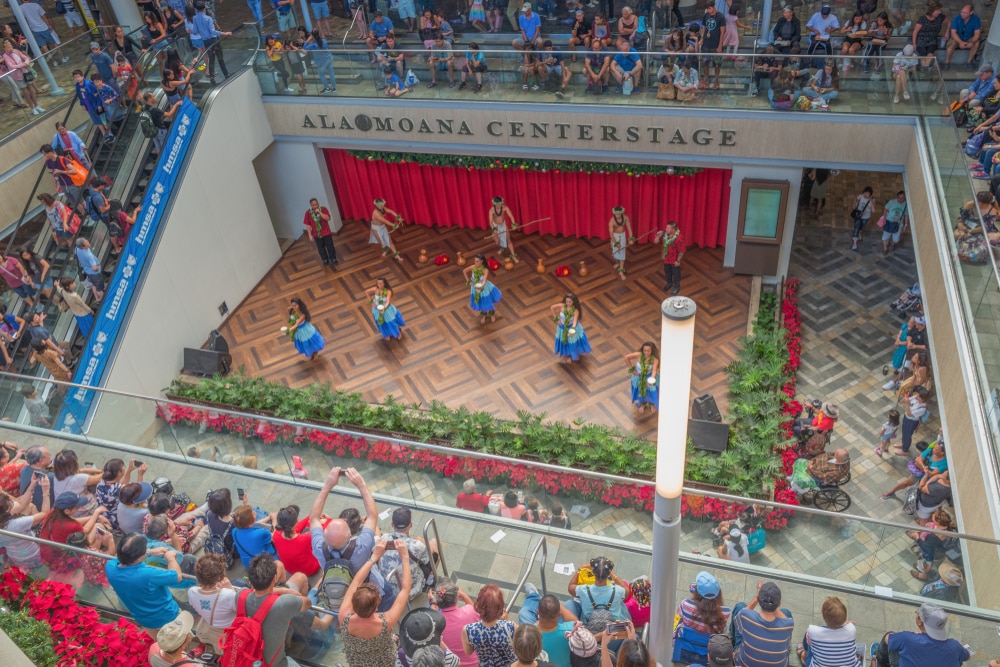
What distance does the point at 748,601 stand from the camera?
5.18 meters

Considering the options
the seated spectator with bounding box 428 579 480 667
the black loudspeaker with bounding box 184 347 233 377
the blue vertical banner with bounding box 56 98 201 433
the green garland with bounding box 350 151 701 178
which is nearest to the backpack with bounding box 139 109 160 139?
the blue vertical banner with bounding box 56 98 201 433

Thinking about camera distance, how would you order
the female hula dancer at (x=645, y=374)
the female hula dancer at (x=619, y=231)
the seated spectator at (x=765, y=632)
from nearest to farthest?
the seated spectator at (x=765, y=632)
the female hula dancer at (x=645, y=374)
the female hula dancer at (x=619, y=231)

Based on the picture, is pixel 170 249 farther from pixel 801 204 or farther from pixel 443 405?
pixel 801 204

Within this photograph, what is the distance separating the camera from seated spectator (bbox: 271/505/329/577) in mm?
5246

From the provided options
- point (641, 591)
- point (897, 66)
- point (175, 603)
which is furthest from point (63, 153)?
point (897, 66)

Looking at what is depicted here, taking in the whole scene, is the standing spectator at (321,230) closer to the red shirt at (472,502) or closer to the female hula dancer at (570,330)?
the female hula dancer at (570,330)

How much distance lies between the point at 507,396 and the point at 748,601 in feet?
19.8

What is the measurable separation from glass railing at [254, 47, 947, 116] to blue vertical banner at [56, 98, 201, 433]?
1.93 metres

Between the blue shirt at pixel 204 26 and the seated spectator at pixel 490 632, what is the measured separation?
10.5 meters

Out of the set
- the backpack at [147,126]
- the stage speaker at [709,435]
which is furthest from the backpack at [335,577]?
the backpack at [147,126]

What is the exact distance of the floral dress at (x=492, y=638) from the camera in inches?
174

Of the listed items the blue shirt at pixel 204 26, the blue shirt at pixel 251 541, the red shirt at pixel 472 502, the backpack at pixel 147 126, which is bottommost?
the red shirt at pixel 472 502

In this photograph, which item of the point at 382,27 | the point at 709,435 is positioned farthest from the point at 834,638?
the point at 382,27

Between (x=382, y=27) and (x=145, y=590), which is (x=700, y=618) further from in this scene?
(x=382, y=27)
